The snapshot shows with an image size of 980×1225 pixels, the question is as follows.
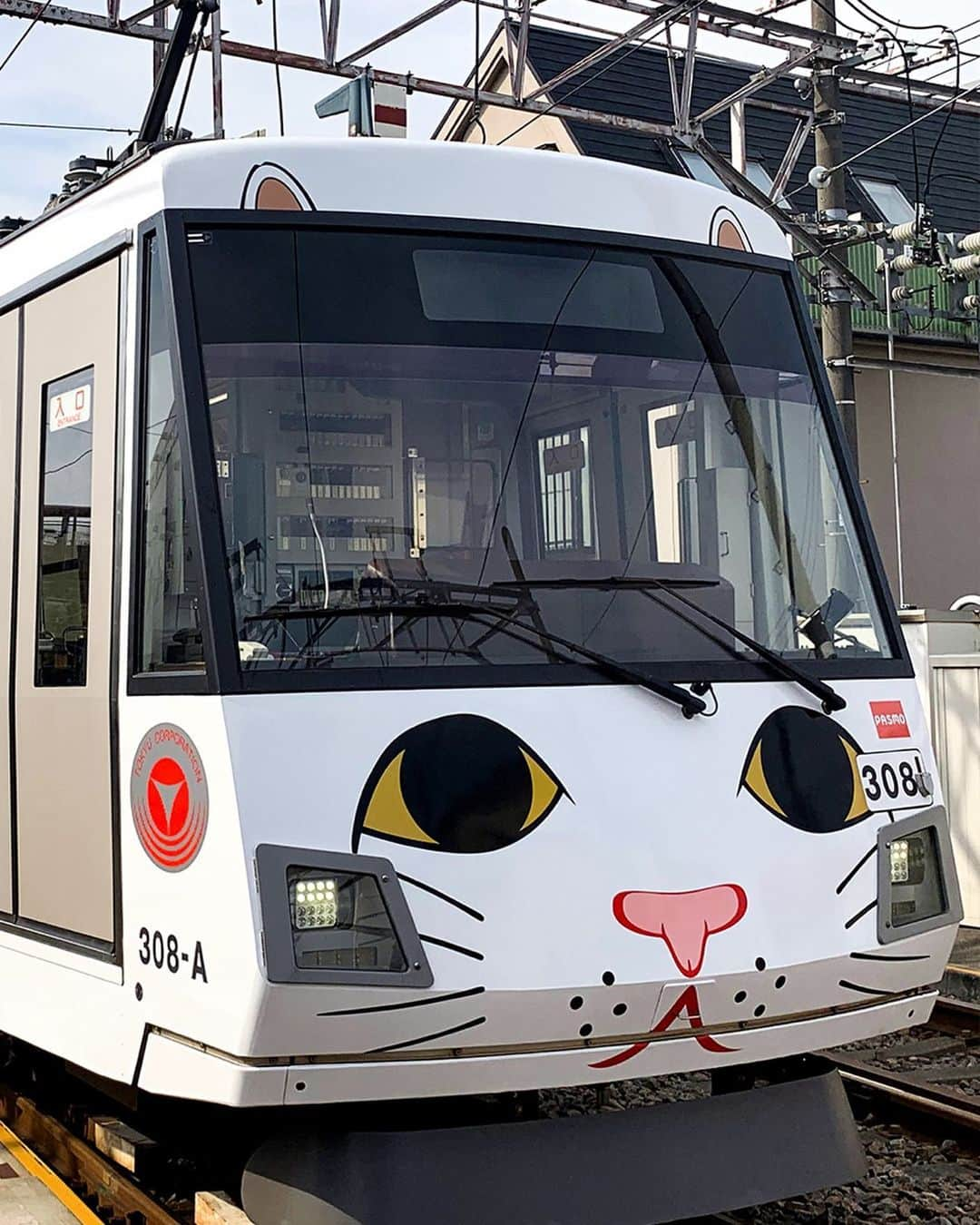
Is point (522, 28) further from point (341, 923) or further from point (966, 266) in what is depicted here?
point (341, 923)

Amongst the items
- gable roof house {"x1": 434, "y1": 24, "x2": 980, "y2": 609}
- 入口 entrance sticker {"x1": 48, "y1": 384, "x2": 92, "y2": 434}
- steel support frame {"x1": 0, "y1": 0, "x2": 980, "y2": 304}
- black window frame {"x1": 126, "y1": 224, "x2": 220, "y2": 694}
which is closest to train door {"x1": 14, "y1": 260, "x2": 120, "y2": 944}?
入口 entrance sticker {"x1": 48, "y1": 384, "x2": 92, "y2": 434}

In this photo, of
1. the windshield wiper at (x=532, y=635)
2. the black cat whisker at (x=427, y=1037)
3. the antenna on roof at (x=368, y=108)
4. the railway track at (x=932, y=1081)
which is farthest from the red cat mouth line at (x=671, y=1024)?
the antenna on roof at (x=368, y=108)

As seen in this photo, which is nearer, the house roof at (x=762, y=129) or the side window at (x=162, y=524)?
the side window at (x=162, y=524)

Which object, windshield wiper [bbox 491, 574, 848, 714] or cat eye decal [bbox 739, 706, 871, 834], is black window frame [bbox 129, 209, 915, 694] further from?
cat eye decal [bbox 739, 706, 871, 834]

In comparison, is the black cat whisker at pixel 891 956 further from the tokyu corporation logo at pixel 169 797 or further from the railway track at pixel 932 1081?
the tokyu corporation logo at pixel 169 797

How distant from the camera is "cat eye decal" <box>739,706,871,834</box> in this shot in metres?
4.69

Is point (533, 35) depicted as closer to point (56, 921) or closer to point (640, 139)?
point (640, 139)

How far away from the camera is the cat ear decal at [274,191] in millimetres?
4887

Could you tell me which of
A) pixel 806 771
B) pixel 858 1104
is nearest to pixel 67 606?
pixel 806 771

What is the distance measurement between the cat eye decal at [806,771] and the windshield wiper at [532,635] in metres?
0.23

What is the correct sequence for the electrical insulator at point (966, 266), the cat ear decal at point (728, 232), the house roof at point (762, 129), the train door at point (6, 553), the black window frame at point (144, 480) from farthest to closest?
the house roof at point (762, 129) < the electrical insulator at point (966, 266) < the train door at point (6, 553) < the cat ear decal at point (728, 232) < the black window frame at point (144, 480)

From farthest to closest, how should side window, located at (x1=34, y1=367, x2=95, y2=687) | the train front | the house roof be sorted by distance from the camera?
the house roof < side window, located at (x1=34, y1=367, x2=95, y2=687) < the train front

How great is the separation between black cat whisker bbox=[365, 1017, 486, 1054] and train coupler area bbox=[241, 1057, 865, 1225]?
284 mm

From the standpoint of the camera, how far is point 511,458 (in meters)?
5.01
